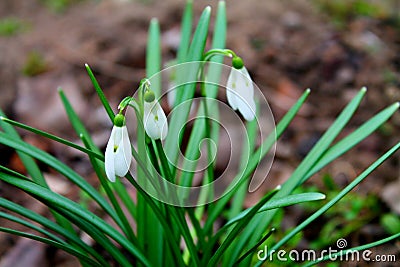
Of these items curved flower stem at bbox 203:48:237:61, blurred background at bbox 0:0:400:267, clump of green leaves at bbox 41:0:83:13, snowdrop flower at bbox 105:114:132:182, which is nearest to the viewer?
snowdrop flower at bbox 105:114:132:182

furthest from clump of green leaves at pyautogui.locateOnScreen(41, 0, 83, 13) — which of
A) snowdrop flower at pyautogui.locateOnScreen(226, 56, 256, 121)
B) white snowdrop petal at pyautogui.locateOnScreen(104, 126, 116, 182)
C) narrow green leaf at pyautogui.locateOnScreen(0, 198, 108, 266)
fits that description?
white snowdrop petal at pyautogui.locateOnScreen(104, 126, 116, 182)

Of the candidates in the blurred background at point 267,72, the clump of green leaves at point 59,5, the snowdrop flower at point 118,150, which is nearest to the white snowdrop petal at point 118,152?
the snowdrop flower at point 118,150

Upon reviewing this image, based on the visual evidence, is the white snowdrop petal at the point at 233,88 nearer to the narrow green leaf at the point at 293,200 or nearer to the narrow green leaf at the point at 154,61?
the narrow green leaf at the point at 293,200

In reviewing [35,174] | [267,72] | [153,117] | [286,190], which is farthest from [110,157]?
[267,72]

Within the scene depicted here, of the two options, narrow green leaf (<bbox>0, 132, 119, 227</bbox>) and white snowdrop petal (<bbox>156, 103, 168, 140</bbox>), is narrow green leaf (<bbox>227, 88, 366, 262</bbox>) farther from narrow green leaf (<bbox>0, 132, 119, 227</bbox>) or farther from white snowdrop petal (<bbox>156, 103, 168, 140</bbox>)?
white snowdrop petal (<bbox>156, 103, 168, 140</bbox>)

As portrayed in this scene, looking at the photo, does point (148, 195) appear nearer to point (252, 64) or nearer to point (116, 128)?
point (116, 128)

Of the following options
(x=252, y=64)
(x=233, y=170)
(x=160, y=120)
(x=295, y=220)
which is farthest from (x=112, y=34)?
(x=160, y=120)
